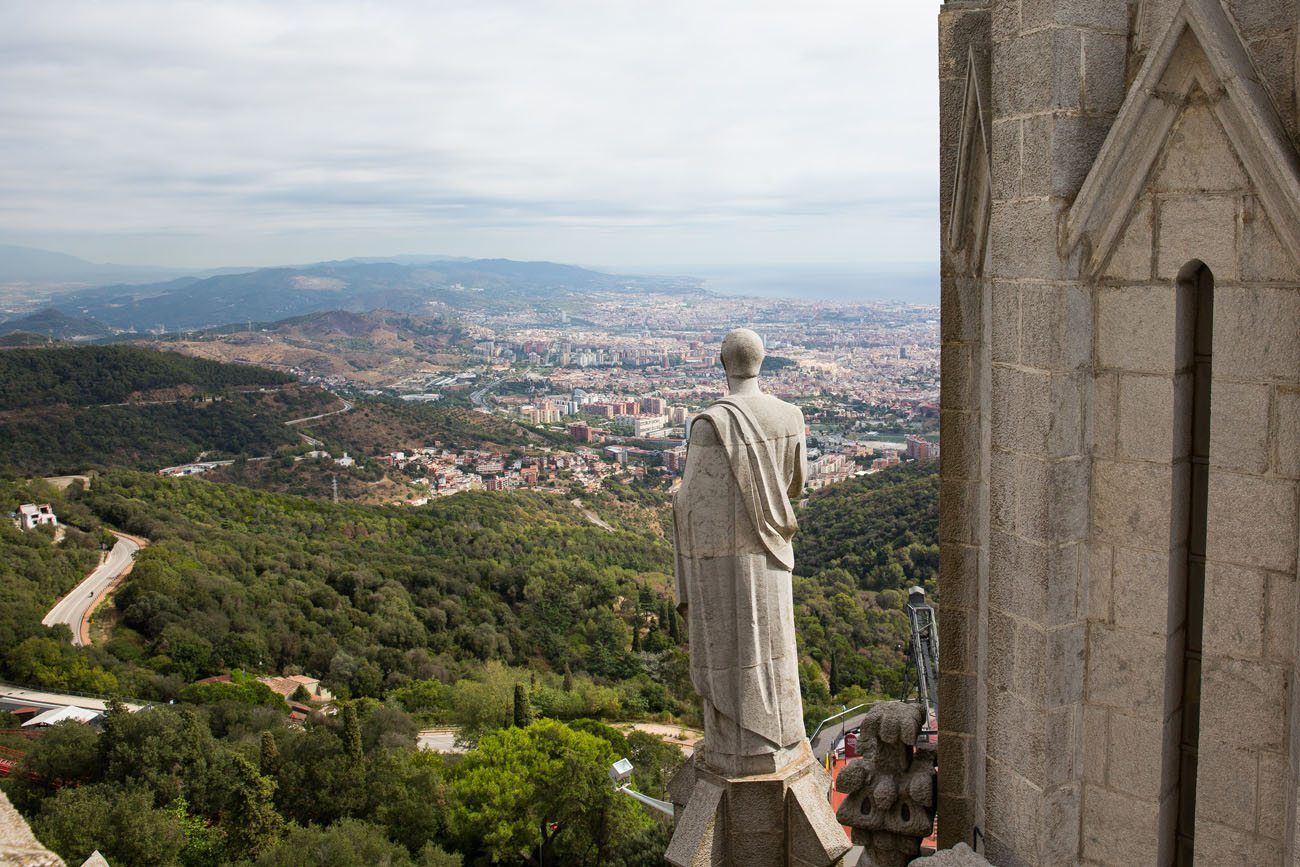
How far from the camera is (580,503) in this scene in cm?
6850

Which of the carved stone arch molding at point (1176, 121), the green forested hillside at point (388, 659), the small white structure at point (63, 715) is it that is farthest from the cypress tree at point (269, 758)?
the carved stone arch molding at point (1176, 121)

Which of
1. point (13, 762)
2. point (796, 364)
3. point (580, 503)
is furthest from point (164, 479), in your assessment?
point (796, 364)

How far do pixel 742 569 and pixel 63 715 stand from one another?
28094 mm

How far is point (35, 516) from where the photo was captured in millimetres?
43219

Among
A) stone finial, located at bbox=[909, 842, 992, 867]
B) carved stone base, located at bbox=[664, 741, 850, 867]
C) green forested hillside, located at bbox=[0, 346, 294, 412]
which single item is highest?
stone finial, located at bbox=[909, 842, 992, 867]

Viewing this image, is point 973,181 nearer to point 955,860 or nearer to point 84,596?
point 955,860

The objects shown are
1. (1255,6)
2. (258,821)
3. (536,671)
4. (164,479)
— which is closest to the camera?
(1255,6)

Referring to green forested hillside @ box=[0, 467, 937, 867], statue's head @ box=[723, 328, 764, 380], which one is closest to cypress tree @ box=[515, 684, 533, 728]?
green forested hillside @ box=[0, 467, 937, 867]

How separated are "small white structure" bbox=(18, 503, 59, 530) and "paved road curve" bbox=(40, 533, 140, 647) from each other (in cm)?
430

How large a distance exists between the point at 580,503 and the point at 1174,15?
66.5 m

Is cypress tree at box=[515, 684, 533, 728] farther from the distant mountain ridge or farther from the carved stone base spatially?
the distant mountain ridge

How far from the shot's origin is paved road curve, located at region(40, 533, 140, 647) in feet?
114

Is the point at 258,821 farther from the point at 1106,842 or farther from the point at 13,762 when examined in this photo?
the point at 1106,842

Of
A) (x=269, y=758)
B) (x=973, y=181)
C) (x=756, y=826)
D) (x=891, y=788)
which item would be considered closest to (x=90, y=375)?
(x=269, y=758)
